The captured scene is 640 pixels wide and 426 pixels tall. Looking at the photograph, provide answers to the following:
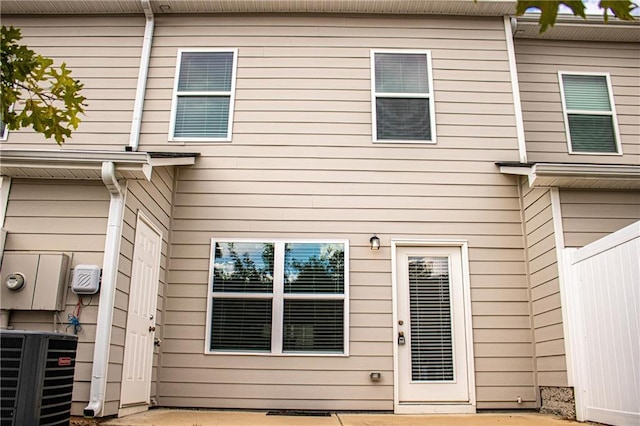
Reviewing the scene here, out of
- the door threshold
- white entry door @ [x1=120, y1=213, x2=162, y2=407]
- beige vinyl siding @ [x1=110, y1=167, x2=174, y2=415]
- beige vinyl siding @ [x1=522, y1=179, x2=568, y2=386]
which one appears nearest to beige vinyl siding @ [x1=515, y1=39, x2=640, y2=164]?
beige vinyl siding @ [x1=522, y1=179, x2=568, y2=386]

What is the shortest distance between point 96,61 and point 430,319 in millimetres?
4897

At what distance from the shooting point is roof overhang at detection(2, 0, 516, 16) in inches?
251

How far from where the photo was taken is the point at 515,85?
6.28 m

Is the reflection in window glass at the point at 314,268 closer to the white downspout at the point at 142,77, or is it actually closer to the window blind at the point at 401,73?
the window blind at the point at 401,73

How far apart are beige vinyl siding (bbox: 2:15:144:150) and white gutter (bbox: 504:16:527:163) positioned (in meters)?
4.44

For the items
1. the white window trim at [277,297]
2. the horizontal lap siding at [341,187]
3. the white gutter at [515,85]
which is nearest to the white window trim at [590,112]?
the white gutter at [515,85]

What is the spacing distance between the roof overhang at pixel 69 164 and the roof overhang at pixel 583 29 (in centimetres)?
490

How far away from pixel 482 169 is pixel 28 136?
202 inches

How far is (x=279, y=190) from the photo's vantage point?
589 centimetres

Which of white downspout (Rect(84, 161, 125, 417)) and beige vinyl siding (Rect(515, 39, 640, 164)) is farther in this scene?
beige vinyl siding (Rect(515, 39, 640, 164))

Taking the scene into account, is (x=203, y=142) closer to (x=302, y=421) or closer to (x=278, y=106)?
(x=278, y=106)

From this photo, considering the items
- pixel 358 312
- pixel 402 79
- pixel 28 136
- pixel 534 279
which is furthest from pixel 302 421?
pixel 28 136

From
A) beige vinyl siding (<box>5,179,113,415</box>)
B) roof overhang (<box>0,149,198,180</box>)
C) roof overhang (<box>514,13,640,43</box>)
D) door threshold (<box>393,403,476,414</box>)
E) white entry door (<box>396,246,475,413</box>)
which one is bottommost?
door threshold (<box>393,403,476,414</box>)

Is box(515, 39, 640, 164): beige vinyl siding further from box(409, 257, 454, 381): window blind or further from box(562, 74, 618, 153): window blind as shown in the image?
box(409, 257, 454, 381): window blind
